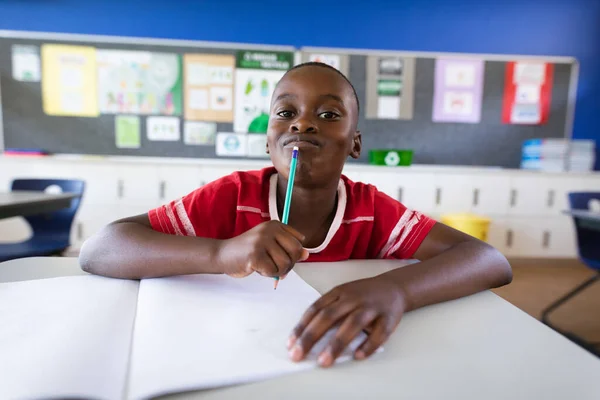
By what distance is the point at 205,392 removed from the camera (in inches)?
11.6

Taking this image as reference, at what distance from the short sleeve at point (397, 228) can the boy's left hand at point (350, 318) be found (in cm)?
36

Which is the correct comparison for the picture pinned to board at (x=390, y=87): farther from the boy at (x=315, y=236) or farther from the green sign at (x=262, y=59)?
the boy at (x=315, y=236)

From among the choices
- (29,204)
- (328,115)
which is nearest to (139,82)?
(29,204)

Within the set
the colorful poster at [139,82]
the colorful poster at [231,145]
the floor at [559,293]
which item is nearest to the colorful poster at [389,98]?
the colorful poster at [231,145]

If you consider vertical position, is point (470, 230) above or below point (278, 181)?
below

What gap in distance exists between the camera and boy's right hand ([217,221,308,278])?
1.49ft

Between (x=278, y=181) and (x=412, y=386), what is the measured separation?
635 mm

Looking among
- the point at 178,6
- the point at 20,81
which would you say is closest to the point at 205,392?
the point at 178,6

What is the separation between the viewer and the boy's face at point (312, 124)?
0.73 m

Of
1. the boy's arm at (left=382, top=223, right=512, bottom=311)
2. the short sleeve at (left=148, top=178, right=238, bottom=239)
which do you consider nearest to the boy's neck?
the short sleeve at (left=148, top=178, right=238, bottom=239)

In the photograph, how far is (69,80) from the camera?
285 centimetres

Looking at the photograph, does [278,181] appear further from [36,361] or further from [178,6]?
[178,6]

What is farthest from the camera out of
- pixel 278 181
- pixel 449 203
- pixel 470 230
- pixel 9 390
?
pixel 449 203

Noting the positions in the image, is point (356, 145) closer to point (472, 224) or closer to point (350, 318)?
point (350, 318)
